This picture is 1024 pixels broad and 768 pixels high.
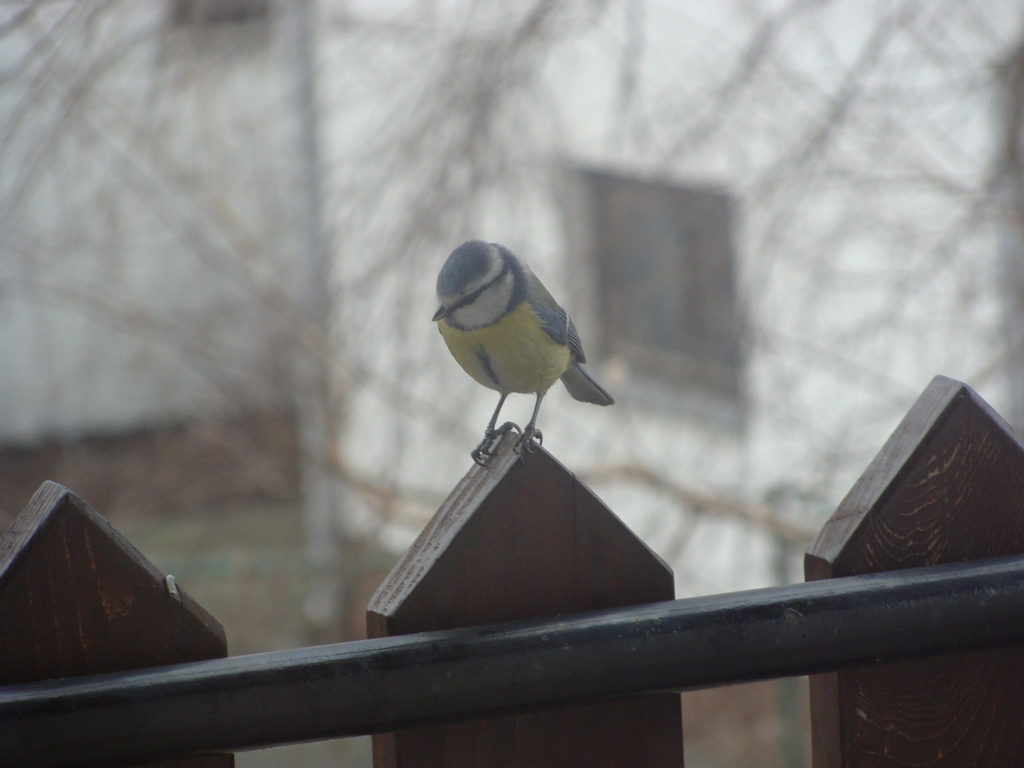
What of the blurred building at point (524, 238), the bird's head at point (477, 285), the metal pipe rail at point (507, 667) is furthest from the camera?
the blurred building at point (524, 238)

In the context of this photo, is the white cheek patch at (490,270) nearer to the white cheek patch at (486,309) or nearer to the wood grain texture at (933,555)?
the white cheek patch at (486,309)

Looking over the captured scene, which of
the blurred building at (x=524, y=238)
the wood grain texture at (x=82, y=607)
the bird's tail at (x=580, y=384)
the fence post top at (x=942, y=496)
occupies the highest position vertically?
the blurred building at (x=524, y=238)

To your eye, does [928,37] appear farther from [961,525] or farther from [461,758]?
[461,758]

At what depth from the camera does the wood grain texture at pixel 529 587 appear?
3.00 ft

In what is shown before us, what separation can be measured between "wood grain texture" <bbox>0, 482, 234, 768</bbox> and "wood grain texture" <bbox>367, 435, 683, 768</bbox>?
0.18m

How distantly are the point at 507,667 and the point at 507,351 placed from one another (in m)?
1.03

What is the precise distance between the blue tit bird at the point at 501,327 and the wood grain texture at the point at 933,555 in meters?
0.79

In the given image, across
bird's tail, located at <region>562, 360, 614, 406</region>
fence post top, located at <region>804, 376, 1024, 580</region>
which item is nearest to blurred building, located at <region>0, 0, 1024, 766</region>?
bird's tail, located at <region>562, 360, 614, 406</region>

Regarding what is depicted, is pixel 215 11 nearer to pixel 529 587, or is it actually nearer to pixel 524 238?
pixel 524 238

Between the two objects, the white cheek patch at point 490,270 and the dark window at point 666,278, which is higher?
the dark window at point 666,278

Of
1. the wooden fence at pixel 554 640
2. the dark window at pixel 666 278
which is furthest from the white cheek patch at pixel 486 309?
the dark window at pixel 666 278

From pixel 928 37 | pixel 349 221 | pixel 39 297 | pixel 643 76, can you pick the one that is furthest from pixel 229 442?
pixel 928 37

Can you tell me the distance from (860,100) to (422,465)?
6.61 ft

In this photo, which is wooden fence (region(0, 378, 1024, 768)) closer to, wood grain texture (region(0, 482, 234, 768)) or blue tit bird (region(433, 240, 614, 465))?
wood grain texture (region(0, 482, 234, 768))
